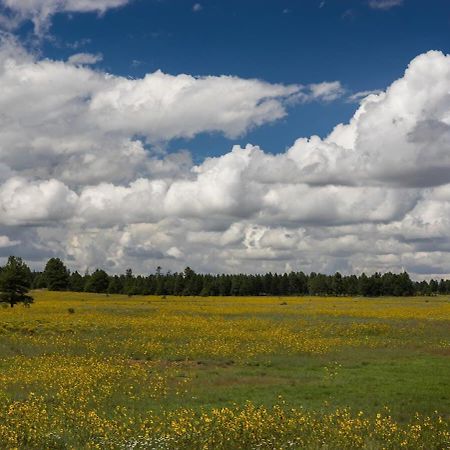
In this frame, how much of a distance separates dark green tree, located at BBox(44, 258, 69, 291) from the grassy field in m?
93.6

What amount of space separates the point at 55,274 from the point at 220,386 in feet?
402

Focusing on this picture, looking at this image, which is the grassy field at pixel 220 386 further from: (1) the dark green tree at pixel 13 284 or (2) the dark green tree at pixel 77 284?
(2) the dark green tree at pixel 77 284

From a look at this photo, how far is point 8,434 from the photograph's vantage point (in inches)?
A: 585

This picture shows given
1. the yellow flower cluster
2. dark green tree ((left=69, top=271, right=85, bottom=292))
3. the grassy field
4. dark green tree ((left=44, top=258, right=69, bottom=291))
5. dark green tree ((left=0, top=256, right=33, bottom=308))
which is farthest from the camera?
dark green tree ((left=69, top=271, right=85, bottom=292))

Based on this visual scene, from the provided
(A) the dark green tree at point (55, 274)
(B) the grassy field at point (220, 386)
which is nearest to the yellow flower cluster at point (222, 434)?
(B) the grassy field at point (220, 386)

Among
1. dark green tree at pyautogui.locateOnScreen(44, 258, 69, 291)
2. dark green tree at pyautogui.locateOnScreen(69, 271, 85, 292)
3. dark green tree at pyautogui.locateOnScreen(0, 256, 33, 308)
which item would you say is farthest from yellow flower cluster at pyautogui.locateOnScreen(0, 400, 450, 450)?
dark green tree at pyautogui.locateOnScreen(69, 271, 85, 292)

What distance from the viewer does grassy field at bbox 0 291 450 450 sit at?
15.0 meters

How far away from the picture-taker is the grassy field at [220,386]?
49.2 feet

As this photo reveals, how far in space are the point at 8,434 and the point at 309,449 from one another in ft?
25.1

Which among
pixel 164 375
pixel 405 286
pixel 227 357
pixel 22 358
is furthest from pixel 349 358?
pixel 405 286

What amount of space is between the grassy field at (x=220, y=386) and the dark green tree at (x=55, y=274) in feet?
307

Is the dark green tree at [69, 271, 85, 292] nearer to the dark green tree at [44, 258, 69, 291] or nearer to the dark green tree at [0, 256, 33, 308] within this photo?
the dark green tree at [44, 258, 69, 291]

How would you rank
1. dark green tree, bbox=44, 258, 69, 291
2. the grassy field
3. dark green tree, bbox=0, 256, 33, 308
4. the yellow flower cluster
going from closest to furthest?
the yellow flower cluster < the grassy field < dark green tree, bbox=0, 256, 33, 308 < dark green tree, bbox=44, 258, 69, 291

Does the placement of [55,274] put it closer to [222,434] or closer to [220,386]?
[220,386]
